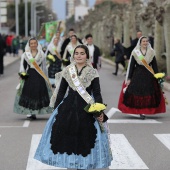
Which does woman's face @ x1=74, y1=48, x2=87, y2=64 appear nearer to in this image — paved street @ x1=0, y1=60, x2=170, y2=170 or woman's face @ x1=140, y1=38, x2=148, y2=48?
paved street @ x1=0, y1=60, x2=170, y2=170

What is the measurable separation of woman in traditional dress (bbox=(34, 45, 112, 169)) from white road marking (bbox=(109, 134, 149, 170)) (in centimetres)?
113

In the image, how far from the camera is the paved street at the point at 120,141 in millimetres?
8159

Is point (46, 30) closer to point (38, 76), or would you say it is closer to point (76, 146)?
point (38, 76)

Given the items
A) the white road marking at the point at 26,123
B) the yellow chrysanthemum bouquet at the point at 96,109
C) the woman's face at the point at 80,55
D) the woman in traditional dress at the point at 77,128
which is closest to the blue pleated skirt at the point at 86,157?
the woman in traditional dress at the point at 77,128

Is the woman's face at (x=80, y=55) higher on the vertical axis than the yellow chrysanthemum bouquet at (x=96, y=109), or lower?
higher

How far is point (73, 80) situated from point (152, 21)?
25918mm

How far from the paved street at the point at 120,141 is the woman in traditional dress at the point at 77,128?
1.04 meters

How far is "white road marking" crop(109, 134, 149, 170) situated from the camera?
8.00 meters

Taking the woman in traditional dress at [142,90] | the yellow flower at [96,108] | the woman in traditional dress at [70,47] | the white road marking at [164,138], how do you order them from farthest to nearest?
the woman in traditional dress at [70,47]
the woman in traditional dress at [142,90]
the white road marking at [164,138]
the yellow flower at [96,108]

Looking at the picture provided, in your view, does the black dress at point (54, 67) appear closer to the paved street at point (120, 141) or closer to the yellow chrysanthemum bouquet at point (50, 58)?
the yellow chrysanthemum bouquet at point (50, 58)

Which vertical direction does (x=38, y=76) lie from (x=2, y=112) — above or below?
above

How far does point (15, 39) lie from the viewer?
49.2m

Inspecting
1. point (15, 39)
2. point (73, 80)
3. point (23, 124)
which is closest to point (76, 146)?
point (73, 80)

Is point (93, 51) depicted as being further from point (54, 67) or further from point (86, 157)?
point (86, 157)
